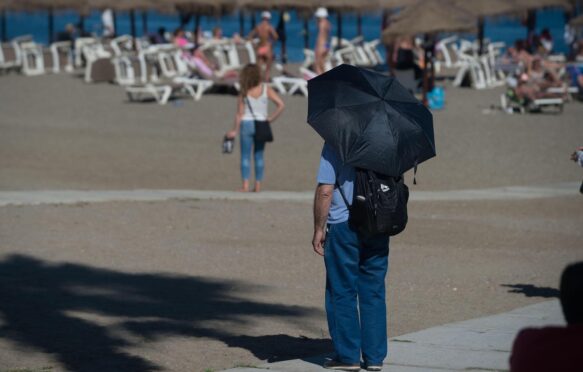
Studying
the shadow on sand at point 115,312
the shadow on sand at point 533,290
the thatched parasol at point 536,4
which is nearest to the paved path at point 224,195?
the shadow on sand at point 115,312

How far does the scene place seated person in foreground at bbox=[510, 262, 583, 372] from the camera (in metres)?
3.19

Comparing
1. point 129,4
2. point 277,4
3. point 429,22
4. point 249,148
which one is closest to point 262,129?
point 249,148

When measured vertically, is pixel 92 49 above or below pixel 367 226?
below

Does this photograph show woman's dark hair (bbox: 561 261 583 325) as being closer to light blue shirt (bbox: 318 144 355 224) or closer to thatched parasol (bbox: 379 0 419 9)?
light blue shirt (bbox: 318 144 355 224)

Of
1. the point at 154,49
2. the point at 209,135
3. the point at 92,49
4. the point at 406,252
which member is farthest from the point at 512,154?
the point at 92,49

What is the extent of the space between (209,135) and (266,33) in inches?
278

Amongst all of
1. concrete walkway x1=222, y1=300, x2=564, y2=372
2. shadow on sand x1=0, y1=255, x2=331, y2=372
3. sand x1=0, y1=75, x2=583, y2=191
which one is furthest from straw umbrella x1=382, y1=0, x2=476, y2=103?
concrete walkway x1=222, y1=300, x2=564, y2=372

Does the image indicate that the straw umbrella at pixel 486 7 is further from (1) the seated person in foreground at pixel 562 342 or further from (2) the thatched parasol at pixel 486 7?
(1) the seated person in foreground at pixel 562 342

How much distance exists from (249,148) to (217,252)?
10.6 ft

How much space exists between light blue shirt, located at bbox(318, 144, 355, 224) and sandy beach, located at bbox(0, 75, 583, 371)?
1.05 metres

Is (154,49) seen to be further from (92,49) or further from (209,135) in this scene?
(209,135)

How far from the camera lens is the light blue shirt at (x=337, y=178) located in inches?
222

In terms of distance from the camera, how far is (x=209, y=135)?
65.0 feet

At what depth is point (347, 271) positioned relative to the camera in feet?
18.5
